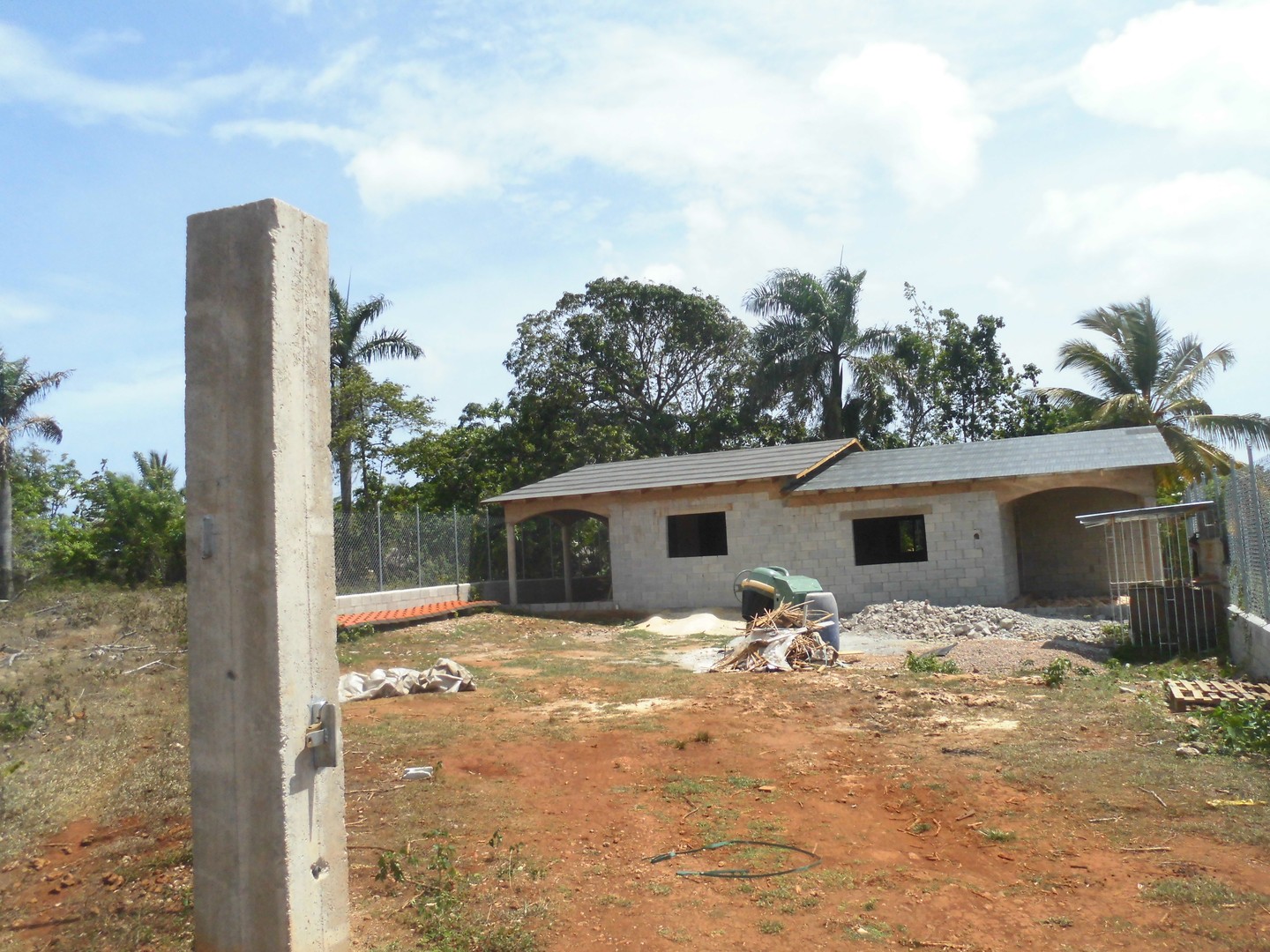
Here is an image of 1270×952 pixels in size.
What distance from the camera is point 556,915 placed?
4.68 metres

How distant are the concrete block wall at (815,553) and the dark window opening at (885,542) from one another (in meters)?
2.83

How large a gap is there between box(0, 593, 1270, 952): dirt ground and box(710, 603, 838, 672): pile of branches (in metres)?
2.08

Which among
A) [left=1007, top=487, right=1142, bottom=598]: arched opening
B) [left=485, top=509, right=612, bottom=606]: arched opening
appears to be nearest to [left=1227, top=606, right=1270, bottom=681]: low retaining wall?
[left=1007, top=487, right=1142, bottom=598]: arched opening

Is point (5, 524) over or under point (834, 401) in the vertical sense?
under

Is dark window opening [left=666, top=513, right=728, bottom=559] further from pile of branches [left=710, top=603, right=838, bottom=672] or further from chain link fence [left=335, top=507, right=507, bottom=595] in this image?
pile of branches [left=710, top=603, right=838, bottom=672]

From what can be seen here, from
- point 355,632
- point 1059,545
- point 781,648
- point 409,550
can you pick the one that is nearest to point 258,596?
point 781,648

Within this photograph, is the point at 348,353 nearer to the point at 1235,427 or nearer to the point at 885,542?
the point at 885,542

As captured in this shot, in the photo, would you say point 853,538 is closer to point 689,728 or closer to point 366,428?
point 689,728

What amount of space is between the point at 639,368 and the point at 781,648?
22.4 meters

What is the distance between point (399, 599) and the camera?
20750 mm

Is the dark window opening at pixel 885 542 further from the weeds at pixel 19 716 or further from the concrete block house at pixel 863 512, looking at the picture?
the weeds at pixel 19 716

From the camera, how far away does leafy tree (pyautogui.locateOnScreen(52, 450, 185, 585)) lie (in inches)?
1024

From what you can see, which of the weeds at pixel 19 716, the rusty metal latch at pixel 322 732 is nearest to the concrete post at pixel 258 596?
the rusty metal latch at pixel 322 732

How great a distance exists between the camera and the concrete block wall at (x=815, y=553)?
20.1 m
